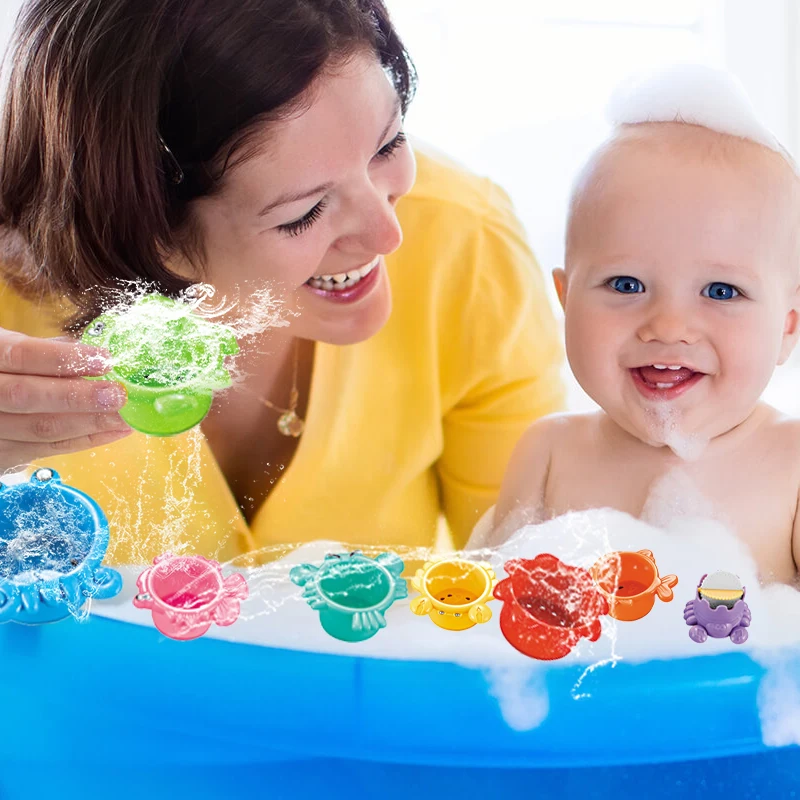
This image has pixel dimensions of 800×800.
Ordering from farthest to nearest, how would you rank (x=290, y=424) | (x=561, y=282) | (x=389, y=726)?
(x=290, y=424)
(x=561, y=282)
(x=389, y=726)

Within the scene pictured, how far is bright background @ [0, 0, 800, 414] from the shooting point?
59 cm

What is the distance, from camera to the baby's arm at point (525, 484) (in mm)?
645

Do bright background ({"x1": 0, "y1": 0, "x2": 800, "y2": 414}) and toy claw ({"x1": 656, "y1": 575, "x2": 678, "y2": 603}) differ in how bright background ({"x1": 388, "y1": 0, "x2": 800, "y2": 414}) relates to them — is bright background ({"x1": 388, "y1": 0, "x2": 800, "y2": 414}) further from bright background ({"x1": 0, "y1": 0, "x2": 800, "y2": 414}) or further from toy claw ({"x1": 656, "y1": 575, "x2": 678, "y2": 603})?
toy claw ({"x1": 656, "y1": 575, "x2": 678, "y2": 603})

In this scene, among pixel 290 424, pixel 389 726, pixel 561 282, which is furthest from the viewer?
pixel 290 424

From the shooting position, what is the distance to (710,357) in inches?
21.0

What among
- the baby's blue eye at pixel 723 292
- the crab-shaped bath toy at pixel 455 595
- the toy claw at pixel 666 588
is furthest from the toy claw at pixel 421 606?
the baby's blue eye at pixel 723 292

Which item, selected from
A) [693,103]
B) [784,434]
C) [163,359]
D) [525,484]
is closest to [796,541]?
[784,434]

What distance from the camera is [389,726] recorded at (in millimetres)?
491

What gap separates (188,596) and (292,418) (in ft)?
0.64

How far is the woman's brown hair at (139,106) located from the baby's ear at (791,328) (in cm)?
29

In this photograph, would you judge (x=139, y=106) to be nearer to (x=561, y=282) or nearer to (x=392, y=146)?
(x=392, y=146)

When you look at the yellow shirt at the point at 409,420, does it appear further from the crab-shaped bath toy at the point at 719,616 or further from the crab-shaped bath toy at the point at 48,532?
the crab-shaped bath toy at the point at 719,616

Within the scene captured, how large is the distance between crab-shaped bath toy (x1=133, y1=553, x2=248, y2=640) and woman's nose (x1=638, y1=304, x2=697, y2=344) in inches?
10.6

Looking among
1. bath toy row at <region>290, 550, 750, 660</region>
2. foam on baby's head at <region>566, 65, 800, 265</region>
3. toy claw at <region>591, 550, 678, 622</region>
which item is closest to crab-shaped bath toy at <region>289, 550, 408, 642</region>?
bath toy row at <region>290, 550, 750, 660</region>
